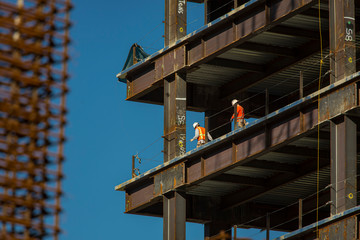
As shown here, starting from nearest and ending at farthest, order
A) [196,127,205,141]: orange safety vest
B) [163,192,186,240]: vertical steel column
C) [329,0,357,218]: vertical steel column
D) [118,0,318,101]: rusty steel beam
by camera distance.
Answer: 1. [329,0,357,218]: vertical steel column
2. [118,0,318,101]: rusty steel beam
3. [163,192,186,240]: vertical steel column
4. [196,127,205,141]: orange safety vest

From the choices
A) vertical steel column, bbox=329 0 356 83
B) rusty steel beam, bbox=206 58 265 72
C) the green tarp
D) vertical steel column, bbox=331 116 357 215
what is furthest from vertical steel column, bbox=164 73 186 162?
vertical steel column, bbox=331 116 357 215

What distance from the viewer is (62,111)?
167ft

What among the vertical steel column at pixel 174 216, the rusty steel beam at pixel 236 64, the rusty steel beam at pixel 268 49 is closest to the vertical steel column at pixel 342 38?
the rusty steel beam at pixel 268 49

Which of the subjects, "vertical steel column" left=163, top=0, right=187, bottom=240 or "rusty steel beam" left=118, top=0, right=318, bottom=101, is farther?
"vertical steel column" left=163, top=0, right=187, bottom=240

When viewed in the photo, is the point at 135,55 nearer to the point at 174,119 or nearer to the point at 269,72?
the point at 174,119

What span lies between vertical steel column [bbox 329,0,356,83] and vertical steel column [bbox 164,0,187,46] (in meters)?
11.9

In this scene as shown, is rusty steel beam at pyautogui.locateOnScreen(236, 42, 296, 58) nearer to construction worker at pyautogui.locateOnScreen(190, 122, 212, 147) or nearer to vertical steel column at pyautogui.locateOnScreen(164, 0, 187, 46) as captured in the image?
vertical steel column at pyautogui.locateOnScreen(164, 0, 187, 46)

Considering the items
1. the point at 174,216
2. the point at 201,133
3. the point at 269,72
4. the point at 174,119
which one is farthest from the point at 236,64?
the point at 174,216

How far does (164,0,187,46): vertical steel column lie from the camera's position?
7756 centimetres

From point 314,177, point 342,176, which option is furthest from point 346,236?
point 314,177

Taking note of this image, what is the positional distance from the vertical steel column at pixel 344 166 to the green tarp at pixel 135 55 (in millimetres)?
16685

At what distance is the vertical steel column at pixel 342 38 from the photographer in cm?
6644

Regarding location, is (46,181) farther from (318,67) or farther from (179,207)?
(318,67)

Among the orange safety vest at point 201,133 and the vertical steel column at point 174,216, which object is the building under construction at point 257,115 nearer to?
the vertical steel column at point 174,216
